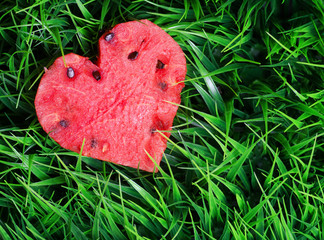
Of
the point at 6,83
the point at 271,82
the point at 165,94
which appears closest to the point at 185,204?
the point at 165,94

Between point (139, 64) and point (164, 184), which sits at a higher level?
point (139, 64)

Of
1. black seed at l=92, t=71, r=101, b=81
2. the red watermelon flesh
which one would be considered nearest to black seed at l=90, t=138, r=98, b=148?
the red watermelon flesh

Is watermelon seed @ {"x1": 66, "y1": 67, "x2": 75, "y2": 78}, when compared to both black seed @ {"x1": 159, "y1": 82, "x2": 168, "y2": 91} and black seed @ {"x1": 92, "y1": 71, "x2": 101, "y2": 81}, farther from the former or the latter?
black seed @ {"x1": 159, "y1": 82, "x2": 168, "y2": 91}

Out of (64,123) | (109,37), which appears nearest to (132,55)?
(109,37)

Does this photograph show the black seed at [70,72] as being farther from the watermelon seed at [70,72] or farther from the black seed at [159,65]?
the black seed at [159,65]

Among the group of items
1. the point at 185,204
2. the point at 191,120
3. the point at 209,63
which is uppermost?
the point at 209,63

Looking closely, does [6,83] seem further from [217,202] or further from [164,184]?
[217,202]
